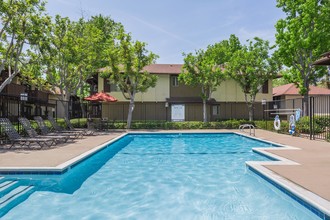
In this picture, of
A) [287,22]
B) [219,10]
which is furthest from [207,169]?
[287,22]

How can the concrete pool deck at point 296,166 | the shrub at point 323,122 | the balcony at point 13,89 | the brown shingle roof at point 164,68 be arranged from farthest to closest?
1. the brown shingle roof at point 164,68
2. the balcony at point 13,89
3. the shrub at point 323,122
4. the concrete pool deck at point 296,166

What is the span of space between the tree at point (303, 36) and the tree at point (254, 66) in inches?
48.9

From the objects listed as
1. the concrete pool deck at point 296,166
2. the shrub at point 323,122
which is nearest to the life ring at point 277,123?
the shrub at point 323,122

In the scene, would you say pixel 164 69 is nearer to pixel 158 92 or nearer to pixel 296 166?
pixel 158 92

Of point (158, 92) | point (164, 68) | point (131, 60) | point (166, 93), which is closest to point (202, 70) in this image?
point (131, 60)

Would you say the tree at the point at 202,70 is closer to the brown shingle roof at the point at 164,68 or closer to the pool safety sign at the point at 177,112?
the brown shingle roof at the point at 164,68

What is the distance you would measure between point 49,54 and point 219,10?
13.2 metres

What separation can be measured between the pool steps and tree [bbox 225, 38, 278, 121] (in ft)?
67.9

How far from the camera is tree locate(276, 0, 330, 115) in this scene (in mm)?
20578

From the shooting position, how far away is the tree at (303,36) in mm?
20578

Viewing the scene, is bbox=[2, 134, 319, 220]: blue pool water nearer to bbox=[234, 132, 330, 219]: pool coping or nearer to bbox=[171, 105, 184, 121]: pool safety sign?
bbox=[234, 132, 330, 219]: pool coping

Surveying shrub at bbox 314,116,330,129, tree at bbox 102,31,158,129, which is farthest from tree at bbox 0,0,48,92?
shrub at bbox 314,116,330,129

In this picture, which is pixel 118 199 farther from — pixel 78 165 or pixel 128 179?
pixel 78 165

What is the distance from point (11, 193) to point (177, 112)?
2322cm
